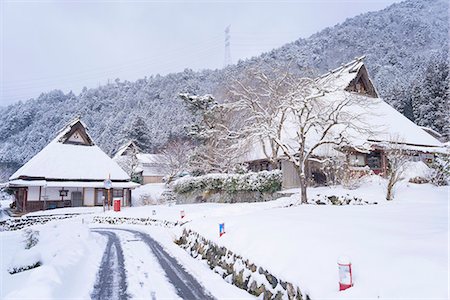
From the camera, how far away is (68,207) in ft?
89.2

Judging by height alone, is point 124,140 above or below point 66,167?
above

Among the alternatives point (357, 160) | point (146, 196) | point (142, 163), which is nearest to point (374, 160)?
point (357, 160)

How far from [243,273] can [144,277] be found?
2.53m

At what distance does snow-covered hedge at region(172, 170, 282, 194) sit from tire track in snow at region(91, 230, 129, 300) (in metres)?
10.3

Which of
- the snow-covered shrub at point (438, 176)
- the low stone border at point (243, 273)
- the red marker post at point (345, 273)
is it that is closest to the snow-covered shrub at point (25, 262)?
the low stone border at point (243, 273)

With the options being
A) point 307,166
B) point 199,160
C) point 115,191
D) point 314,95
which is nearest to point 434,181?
point 307,166

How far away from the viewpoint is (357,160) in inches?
780

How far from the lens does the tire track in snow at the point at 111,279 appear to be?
233 inches

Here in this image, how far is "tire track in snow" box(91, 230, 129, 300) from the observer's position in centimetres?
591

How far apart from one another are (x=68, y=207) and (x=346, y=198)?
2456cm

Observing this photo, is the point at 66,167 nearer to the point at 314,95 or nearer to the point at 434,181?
the point at 314,95

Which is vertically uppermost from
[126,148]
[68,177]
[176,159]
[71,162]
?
[126,148]

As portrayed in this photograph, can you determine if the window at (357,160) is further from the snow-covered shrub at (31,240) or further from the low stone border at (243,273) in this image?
the snow-covered shrub at (31,240)

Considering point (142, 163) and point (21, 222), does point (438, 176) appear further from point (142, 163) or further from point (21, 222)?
point (142, 163)
